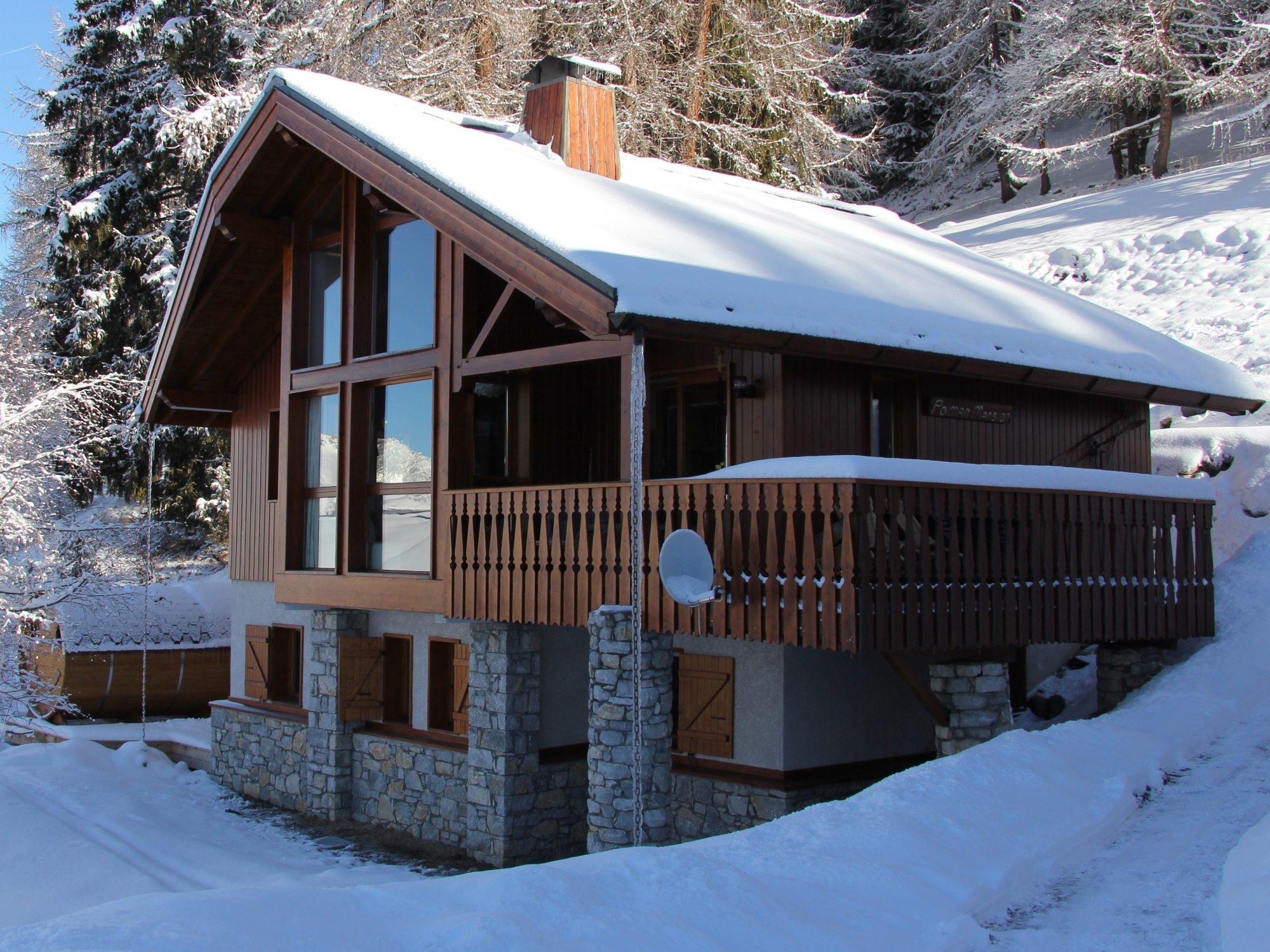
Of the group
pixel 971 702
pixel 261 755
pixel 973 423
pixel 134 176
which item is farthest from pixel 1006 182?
pixel 971 702

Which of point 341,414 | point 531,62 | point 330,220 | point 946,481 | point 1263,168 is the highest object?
point 531,62

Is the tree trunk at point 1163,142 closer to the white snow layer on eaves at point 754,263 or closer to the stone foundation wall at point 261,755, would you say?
the white snow layer on eaves at point 754,263

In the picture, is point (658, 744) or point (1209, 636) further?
point (1209, 636)

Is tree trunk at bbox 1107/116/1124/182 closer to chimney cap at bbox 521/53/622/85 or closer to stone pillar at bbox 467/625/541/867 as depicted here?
chimney cap at bbox 521/53/622/85

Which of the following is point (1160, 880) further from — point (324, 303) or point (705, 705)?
point (324, 303)

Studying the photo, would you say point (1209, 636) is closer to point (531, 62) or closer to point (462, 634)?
point (462, 634)

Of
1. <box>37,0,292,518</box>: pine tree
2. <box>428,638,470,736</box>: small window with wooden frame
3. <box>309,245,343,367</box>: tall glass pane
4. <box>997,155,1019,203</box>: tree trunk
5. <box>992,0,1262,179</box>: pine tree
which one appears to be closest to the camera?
<box>428,638,470,736</box>: small window with wooden frame

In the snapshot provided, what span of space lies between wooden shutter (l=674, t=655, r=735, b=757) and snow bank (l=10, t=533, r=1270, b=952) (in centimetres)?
286

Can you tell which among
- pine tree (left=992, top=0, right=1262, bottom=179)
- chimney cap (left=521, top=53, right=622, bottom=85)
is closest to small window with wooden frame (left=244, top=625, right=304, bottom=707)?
chimney cap (left=521, top=53, right=622, bottom=85)

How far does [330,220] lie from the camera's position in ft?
47.2

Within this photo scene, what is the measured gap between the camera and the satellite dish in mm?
8281

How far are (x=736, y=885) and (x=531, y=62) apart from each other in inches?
886

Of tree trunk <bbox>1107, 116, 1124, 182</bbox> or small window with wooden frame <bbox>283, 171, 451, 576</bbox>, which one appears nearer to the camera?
small window with wooden frame <bbox>283, 171, 451, 576</bbox>

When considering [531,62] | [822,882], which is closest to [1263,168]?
[531,62]
